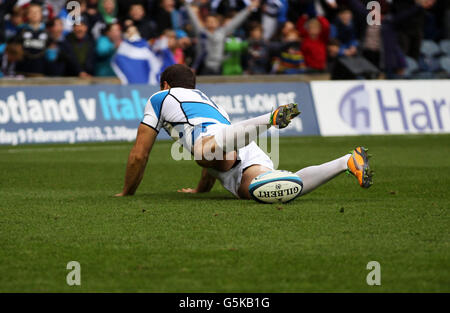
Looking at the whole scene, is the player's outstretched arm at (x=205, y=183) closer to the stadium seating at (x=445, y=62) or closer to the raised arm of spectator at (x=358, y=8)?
the raised arm of spectator at (x=358, y=8)

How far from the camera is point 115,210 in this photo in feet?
29.7

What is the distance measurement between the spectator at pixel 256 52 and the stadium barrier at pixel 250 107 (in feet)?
5.94

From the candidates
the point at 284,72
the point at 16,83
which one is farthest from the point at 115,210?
the point at 284,72

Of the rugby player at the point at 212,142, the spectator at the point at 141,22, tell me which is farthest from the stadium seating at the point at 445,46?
the rugby player at the point at 212,142

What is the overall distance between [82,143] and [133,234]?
12.1 metres

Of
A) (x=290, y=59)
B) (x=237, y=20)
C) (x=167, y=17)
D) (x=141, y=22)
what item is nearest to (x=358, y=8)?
(x=290, y=59)

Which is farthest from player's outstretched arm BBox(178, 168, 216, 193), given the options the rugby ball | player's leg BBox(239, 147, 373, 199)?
the rugby ball

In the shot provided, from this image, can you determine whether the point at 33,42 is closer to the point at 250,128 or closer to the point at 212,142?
the point at 212,142

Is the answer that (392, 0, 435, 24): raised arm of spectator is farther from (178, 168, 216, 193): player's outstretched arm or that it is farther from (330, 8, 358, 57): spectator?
(178, 168, 216, 193): player's outstretched arm

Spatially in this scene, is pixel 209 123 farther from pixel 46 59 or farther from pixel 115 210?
pixel 46 59

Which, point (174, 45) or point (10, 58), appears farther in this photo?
point (174, 45)

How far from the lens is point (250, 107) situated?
20.8 meters

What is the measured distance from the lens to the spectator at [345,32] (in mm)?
24344

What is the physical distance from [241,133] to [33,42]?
12199mm
